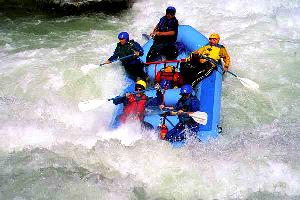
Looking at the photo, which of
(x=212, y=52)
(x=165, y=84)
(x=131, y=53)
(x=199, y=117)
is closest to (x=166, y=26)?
(x=131, y=53)

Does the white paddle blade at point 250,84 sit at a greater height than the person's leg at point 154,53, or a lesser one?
lesser

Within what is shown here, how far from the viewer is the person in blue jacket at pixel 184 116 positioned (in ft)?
18.8

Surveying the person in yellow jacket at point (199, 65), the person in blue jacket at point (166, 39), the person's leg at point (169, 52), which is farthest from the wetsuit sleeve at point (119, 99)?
the person's leg at point (169, 52)

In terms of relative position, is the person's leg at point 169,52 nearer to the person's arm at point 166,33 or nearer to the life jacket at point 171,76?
the person's arm at point 166,33

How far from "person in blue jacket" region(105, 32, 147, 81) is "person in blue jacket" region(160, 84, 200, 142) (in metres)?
1.38

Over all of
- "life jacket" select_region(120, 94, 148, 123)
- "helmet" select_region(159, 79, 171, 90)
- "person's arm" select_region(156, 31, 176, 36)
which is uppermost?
"person's arm" select_region(156, 31, 176, 36)

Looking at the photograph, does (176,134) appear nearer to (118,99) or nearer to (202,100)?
(202,100)

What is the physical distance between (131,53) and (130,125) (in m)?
1.49

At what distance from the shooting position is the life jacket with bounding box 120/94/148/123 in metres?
6.00

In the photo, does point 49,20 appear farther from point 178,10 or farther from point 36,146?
point 36,146

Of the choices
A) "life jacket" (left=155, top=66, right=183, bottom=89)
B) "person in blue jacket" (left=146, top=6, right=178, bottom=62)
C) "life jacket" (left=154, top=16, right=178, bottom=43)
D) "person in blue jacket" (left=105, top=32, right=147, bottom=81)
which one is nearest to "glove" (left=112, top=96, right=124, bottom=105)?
"life jacket" (left=155, top=66, right=183, bottom=89)

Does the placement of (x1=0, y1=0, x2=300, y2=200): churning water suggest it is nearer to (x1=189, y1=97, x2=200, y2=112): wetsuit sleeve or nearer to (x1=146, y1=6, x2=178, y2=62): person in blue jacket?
(x1=189, y1=97, x2=200, y2=112): wetsuit sleeve

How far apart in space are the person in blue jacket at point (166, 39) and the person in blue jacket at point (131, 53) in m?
0.40

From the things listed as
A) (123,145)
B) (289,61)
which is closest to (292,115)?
(289,61)
